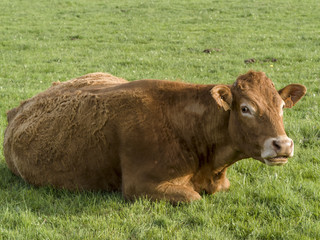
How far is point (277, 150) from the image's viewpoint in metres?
5.10

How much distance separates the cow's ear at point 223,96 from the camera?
215 inches

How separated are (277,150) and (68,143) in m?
2.94

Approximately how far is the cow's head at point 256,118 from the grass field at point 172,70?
782 millimetres

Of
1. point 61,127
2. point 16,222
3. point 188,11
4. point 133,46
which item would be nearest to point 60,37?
point 133,46

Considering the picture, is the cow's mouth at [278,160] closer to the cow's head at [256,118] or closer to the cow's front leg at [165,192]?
the cow's head at [256,118]

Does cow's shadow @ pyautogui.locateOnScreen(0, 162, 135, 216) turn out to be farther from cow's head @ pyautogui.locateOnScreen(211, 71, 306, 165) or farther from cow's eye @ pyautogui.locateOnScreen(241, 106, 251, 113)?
cow's eye @ pyautogui.locateOnScreen(241, 106, 251, 113)

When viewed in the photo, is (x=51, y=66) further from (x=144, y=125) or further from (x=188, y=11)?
(x=188, y=11)

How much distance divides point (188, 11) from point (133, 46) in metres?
10.1

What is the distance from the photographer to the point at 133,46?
61.9ft

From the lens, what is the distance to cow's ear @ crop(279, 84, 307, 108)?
240 inches

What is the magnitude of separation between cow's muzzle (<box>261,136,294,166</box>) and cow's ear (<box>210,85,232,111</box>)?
698 mm

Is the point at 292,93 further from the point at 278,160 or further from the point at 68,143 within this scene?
the point at 68,143

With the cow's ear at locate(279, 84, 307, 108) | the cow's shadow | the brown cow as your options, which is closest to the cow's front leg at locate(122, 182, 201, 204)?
the brown cow

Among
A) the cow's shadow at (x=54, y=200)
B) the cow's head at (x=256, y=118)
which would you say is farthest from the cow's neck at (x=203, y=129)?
the cow's shadow at (x=54, y=200)
